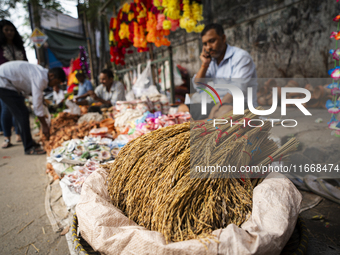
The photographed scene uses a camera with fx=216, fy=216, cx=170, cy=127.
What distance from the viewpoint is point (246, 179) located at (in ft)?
4.09

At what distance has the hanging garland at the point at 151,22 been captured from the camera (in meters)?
3.41

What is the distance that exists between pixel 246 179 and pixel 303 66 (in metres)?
2.93

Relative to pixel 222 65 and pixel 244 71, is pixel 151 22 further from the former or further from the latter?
pixel 244 71

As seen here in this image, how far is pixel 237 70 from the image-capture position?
8.91ft

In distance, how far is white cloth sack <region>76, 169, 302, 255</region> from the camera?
0.88 meters

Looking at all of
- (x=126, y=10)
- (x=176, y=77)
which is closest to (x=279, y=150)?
(x=176, y=77)

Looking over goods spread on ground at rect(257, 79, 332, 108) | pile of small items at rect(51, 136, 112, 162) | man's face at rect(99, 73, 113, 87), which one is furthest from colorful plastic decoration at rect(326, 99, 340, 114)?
man's face at rect(99, 73, 113, 87)

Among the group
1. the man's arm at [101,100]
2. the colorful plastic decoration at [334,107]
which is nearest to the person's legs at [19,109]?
the man's arm at [101,100]

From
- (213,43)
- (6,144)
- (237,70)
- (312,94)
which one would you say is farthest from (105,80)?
(312,94)

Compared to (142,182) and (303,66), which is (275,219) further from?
(303,66)

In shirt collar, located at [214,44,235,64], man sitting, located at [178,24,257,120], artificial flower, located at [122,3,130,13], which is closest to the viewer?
man sitting, located at [178,24,257,120]

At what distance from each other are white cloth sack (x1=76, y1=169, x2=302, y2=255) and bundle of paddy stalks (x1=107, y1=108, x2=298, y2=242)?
0.21ft

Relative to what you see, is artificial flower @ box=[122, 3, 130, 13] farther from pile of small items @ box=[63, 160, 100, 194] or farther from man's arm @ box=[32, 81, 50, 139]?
pile of small items @ box=[63, 160, 100, 194]

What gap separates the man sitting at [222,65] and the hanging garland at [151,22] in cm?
78
